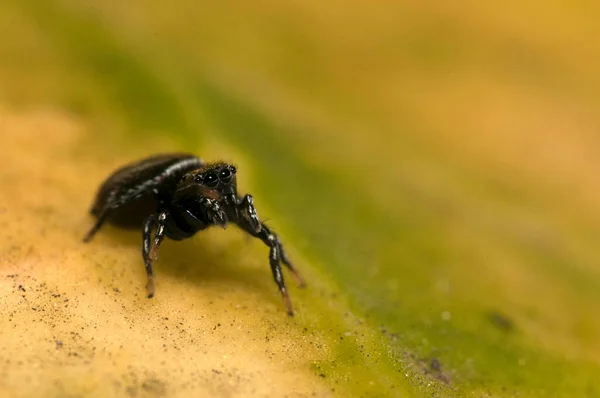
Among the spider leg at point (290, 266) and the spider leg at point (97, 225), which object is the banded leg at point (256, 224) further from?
the spider leg at point (97, 225)

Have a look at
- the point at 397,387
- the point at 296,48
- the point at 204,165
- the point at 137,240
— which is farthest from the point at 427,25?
the point at 397,387

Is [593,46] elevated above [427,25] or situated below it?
above

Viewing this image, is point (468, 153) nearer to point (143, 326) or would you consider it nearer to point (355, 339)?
point (355, 339)

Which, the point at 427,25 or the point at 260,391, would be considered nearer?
the point at 260,391

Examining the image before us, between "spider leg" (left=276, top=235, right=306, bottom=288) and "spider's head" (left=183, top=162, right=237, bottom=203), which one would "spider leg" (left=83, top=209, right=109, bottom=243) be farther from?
"spider leg" (left=276, top=235, right=306, bottom=288)

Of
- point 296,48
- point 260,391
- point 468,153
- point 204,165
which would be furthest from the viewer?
point 296,48

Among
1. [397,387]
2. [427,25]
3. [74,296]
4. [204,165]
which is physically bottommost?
[74,296]

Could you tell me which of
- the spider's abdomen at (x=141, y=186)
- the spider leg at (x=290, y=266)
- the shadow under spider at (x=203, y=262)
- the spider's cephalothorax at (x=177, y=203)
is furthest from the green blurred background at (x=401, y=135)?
the spider's abdomen at (x=141, y=186)

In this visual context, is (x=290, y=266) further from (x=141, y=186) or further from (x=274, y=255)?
(x=141, y=186)
